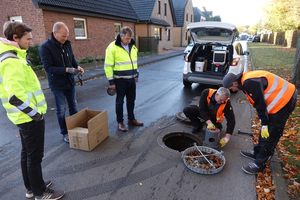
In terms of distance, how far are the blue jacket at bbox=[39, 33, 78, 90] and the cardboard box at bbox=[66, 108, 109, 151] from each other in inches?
26.0

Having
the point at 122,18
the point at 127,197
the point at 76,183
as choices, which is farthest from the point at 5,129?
the point at 122,18

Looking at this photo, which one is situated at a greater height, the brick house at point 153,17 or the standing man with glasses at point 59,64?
the brick house at point 153,17

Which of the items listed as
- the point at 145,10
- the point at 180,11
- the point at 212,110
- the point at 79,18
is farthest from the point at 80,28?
the point at 180,11

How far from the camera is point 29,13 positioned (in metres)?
10.9

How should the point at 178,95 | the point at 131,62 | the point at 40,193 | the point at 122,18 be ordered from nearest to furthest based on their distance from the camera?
the point at 40,193
the point at 131,62
the point at 178,95
the point at 122,18

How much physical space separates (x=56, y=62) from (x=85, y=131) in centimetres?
135

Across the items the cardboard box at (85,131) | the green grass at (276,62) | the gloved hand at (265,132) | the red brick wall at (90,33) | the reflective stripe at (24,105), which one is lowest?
the cardboard box at (85,131)

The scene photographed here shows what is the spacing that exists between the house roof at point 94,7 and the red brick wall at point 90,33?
1.15 feet

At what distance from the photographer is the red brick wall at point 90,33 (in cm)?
1128

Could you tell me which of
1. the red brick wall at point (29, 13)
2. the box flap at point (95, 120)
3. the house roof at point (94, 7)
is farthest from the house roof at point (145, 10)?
the box flap at point (95, 120)

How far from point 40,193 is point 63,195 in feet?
0.94

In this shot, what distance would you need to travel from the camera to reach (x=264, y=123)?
2.81m

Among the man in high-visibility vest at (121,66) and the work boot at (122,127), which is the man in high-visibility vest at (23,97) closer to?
the man in high-visibility vest at (121,66)

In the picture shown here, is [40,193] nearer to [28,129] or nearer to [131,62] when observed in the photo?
[28,129]
